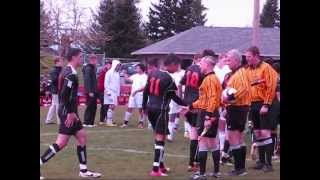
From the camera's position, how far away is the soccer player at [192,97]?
35.7 feet

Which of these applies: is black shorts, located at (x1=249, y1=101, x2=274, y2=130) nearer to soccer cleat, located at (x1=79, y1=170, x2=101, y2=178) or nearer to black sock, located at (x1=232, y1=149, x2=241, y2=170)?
black sock, located at (x1=232, y1=149, x2=241, y2=170)

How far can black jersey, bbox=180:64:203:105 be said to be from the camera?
11406mm

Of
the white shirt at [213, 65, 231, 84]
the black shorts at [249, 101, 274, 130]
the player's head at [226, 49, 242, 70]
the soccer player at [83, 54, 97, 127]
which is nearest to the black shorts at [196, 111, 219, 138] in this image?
the player's head at [226, 49, 242, 70]

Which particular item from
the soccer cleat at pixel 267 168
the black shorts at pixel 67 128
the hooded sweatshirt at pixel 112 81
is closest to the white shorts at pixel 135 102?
the hooded sweatshirt at pixel 112 81

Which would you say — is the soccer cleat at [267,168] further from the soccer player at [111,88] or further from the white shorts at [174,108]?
the soccer player at [111,88]

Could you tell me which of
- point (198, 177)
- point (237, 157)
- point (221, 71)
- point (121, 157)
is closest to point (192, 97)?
point (221, 71)

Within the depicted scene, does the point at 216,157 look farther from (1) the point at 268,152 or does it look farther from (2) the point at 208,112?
(1) the point at 268,152

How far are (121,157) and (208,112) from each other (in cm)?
319

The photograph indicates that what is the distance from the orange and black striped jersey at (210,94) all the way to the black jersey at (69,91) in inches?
74.9

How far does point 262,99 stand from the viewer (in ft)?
36.1
